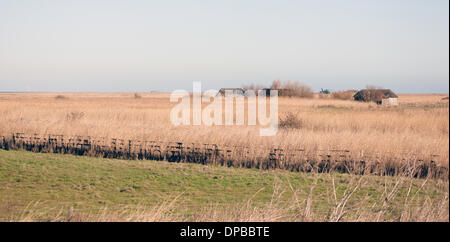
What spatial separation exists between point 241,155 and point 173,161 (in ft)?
7.94

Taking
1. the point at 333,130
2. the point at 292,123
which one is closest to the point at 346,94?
the point at 292,123

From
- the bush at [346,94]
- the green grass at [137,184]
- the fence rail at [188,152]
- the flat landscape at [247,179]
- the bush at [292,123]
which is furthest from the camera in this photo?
the bush at [292,123]

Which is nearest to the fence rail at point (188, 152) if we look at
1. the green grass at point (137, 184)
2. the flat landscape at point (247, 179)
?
the flat landscape at point (247, 179)

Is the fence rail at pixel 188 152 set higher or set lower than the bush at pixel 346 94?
lower

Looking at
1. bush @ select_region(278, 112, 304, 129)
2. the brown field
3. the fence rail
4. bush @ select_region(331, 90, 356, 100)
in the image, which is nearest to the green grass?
the fence rail

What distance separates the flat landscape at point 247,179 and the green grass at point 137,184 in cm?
3

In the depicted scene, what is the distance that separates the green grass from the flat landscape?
3 centimetres

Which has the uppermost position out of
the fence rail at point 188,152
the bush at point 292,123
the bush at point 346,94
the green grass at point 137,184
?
the bush at point 346,94

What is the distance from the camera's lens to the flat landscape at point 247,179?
3953 mm

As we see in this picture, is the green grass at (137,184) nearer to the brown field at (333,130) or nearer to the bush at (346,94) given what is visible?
the brown field at (333,130)

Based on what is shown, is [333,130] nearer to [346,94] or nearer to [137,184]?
[346,94]

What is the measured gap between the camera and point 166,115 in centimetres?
2647
